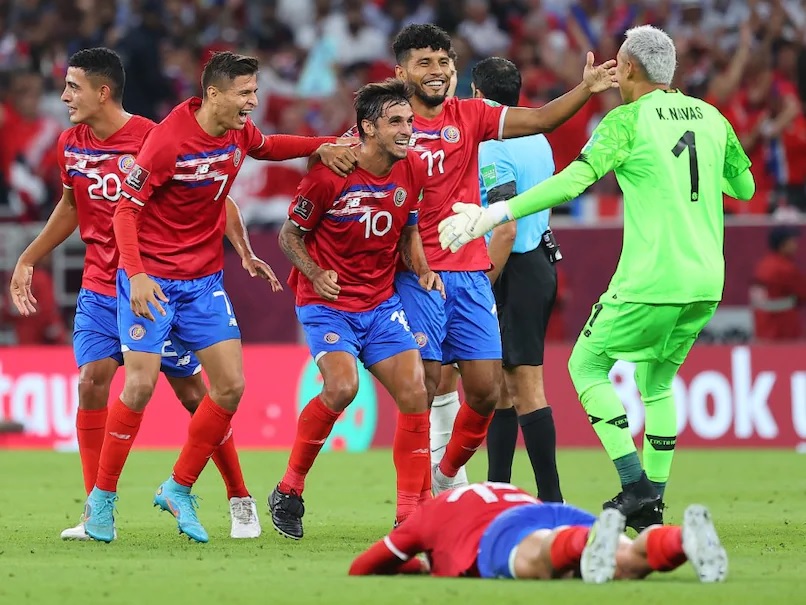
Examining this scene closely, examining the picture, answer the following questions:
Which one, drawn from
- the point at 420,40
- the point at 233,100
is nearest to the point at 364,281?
the point at 233,100

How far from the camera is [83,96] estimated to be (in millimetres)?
8094

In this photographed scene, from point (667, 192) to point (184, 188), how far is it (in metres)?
2.47

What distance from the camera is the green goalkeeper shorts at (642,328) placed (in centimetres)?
754

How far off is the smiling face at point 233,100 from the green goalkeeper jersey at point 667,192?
1.78m

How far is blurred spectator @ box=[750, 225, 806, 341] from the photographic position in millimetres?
14711

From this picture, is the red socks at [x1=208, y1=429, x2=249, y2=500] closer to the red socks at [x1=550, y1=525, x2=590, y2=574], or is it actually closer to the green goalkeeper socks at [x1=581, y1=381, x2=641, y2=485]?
the green goalkeeper socks at [x1=581, y1=381, x2=641, y2=485]

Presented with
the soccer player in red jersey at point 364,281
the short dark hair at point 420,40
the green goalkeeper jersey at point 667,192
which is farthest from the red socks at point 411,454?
the short dark hair at point 420,40

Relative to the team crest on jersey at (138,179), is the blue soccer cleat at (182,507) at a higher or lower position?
lower

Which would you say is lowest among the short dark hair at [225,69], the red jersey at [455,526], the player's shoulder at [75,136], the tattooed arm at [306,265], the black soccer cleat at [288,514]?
the black soccer cleat at [288,514]

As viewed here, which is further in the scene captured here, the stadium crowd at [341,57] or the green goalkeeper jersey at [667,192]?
the stadium crowd at [341,57]

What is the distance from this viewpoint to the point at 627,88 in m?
7.62

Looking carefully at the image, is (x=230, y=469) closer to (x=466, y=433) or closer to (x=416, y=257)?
(x=466, y=433)

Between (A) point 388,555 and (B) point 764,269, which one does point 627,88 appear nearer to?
(A) point 388,555

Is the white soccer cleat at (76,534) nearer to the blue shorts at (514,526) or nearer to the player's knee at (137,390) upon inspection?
the player's knee at (137,390)
